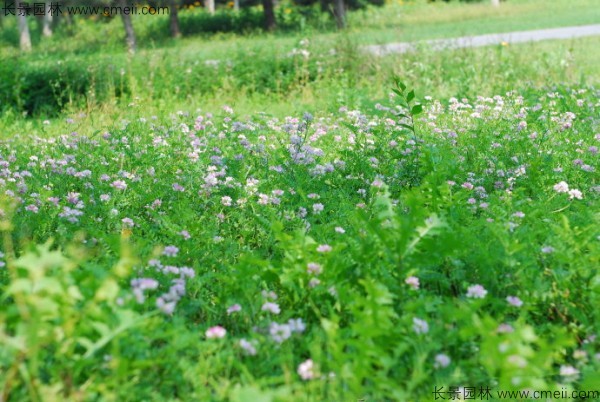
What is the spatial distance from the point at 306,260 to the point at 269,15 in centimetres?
2273

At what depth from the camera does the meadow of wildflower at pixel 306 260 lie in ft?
7.26

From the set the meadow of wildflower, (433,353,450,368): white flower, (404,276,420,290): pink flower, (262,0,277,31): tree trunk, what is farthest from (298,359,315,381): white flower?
(262,0,277,31): tree trunk

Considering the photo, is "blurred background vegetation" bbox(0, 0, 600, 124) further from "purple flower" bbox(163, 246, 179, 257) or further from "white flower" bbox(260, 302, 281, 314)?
"white flower" bbox(260, 302, 281, 314)

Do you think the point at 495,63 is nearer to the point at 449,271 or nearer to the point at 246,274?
the point at 449,271

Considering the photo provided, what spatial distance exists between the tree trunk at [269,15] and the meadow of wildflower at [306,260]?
18.4 m

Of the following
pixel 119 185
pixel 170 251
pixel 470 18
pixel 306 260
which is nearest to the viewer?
pixel 306 260

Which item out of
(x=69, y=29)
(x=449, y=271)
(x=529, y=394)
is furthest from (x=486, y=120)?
(x=69, y=29)

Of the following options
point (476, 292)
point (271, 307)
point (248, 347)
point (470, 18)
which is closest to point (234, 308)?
point (271, 307)

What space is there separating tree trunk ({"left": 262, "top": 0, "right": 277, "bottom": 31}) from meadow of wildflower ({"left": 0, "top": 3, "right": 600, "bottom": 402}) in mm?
18446

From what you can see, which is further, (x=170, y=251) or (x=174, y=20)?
(x=174, y=20)

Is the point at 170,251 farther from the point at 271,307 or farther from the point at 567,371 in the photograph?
the point at 567,371

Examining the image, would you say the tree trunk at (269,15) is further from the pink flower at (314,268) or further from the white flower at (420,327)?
the white flower at (420,327)

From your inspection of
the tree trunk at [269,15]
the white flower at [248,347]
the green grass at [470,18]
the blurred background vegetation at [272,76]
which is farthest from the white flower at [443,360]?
the tree trunk at [269,15]

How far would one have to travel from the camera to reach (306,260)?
2.96 meters
